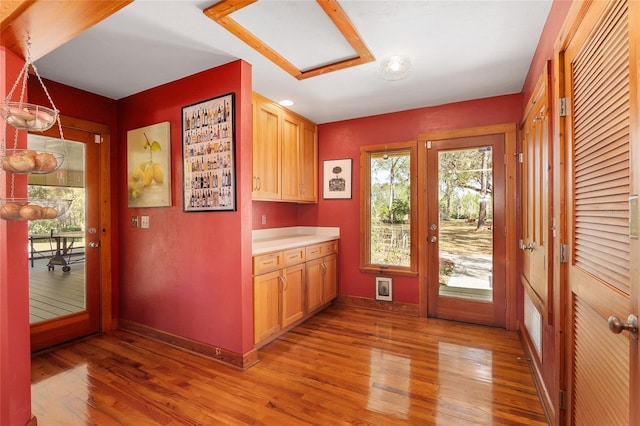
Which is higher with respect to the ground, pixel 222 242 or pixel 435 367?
pixel 222 242

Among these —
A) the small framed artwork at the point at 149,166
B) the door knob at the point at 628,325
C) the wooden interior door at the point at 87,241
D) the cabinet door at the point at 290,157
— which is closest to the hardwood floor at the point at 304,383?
the wooden interior door at the point at 87,241

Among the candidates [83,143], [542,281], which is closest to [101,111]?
[83,143]

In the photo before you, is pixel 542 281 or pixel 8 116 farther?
pixel 542 281

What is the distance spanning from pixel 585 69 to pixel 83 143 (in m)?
3.94

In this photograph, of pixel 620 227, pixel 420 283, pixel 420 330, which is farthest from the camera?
pixel 420 283

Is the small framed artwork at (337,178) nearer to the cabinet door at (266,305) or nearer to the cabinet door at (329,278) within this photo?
the cabinet door at (329,278)

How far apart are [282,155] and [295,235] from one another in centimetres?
126

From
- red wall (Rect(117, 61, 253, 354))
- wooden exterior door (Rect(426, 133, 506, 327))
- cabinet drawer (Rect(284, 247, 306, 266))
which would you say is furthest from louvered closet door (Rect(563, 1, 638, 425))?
cabinet drawer (Rect(284, 247, 306, 266))

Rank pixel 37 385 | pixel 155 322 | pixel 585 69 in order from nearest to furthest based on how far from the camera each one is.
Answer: pixel 585 69 < pixel 37 385 < pixel 155 322

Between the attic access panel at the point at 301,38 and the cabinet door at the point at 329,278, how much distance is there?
2.15 metres

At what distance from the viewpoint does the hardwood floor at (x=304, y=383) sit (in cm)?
188

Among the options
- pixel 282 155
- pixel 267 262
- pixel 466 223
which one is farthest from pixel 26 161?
pixel 466 223

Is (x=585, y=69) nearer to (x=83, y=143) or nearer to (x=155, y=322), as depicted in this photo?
(x=155, y=322)

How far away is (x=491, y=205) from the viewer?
3.32 metres
